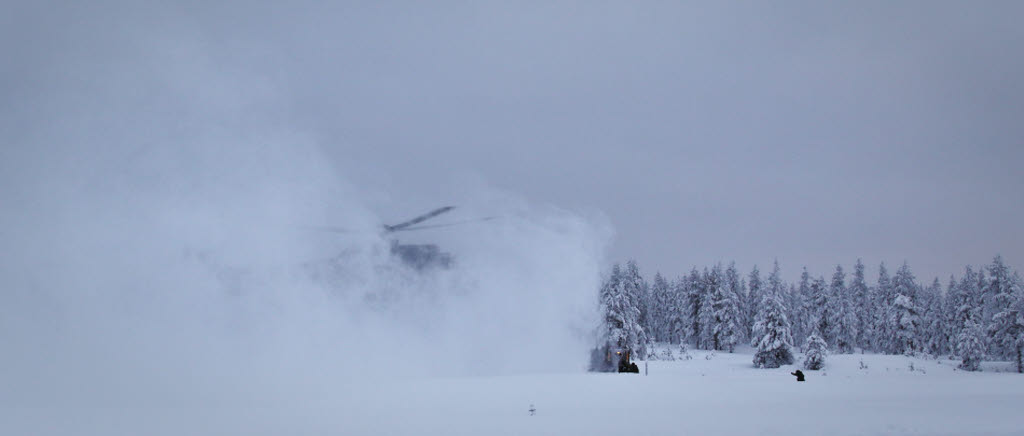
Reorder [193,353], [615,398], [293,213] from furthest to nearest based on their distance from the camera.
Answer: [293,213], [193,353], [615,398]

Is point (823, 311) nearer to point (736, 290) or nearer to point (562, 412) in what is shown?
point (736, 290)

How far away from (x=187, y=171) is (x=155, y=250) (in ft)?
14.9

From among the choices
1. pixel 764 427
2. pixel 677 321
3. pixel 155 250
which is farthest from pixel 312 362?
pixel 677 321

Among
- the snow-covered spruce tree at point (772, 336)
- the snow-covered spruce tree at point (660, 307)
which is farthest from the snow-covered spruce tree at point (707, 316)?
the snow-covered spruce tree at point (772, 336)

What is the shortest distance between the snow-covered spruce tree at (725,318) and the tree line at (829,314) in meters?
0.12

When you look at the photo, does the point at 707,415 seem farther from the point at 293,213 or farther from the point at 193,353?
the point at 293,213

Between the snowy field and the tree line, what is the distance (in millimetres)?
19663

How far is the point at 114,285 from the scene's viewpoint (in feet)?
77.0

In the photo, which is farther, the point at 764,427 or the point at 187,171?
the point at 187,171

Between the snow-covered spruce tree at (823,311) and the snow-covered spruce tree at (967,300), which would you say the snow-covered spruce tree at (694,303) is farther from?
the snow-covered spruce tree at (967,300)

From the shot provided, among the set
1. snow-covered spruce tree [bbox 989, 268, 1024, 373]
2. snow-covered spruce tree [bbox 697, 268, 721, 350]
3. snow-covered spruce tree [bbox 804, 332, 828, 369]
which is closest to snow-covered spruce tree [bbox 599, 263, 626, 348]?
snow-covered spruce tree [bbox 804, 332, 828, 369]

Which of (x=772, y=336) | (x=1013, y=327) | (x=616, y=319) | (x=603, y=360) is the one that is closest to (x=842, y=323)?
(x=1013, y=327)

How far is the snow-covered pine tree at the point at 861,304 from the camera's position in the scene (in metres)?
77.9

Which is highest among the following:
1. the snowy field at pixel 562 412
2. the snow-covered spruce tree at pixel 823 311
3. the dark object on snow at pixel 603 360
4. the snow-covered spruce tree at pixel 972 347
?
the snow-covered spruce tree at pixel 823 311
